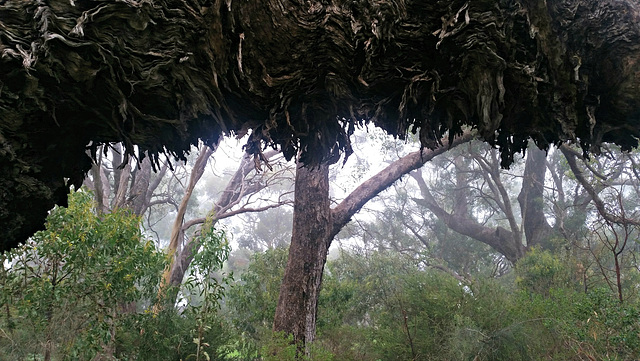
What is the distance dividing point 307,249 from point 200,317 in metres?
1.50

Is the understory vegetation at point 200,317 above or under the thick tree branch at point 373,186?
under

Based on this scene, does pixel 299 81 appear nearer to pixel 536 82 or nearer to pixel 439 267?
pixel 536 82

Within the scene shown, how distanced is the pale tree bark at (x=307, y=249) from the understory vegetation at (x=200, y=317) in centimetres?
36

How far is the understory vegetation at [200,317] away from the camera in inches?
155

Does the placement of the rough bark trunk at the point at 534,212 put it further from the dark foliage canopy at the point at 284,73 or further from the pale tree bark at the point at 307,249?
the dark foliage canopy at the point at 284,73

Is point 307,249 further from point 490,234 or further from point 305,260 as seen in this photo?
point 490,234

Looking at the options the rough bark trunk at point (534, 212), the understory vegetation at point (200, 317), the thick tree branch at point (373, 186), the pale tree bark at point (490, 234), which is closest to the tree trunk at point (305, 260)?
the thick tree branch at point (373, 186)

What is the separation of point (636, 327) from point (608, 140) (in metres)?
3.18

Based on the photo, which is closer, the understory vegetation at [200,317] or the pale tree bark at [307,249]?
the understory vegetation at [200,317]

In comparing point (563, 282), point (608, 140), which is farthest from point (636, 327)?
point (563, 282)

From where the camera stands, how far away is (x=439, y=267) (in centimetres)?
1325

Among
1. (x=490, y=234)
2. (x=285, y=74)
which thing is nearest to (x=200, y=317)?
(x=285, y=74)

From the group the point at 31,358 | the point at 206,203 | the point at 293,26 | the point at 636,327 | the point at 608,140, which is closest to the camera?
the point at 293,26

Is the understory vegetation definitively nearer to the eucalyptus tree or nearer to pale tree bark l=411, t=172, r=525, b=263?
the eucalyptus tree
